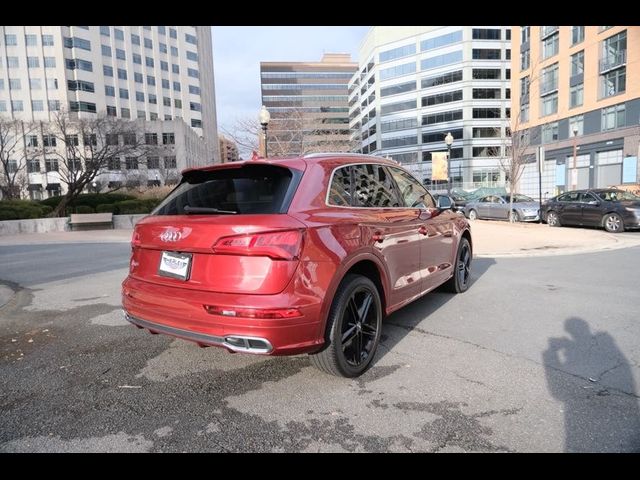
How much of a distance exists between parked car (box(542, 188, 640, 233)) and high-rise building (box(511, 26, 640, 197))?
1769cm

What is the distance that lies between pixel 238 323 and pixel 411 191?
2771 millimetres

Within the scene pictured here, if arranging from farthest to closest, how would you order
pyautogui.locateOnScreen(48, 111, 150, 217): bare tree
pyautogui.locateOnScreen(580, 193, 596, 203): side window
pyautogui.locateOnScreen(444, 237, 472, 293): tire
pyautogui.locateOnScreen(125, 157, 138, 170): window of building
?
pyautogui.locateOnScreen(125, 157, 138, 170): window of building < pyautogui.locateOnScreen(48, 111, 150, 217): bare tree < pyautogui.locateOnScreen(580, 193, 596, 203): side window < pyautogui.locateOnScreen(444, 237, 472, 293): tire

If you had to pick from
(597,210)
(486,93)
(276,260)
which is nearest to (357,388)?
(276,260)

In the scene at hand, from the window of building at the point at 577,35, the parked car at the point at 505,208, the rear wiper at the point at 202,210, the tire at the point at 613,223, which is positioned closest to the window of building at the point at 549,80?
the window of building at the point at 577,35

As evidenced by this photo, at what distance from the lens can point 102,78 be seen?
250ft

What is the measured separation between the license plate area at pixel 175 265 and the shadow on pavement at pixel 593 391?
8.79 ft

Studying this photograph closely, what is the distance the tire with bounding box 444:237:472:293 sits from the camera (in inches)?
240

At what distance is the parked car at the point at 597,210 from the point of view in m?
14.3

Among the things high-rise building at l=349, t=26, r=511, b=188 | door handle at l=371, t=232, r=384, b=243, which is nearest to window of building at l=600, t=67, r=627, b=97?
high-rise building at l=349, t=26, r=511, b=188

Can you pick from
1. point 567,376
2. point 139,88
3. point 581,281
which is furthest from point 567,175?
point 139,88

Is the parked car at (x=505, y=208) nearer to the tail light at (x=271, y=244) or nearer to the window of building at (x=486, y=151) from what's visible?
the tail light at (x=271, y=244)

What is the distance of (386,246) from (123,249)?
10.8 meters

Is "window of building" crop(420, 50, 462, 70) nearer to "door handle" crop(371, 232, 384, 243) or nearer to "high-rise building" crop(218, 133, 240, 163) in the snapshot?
"high-rise building" crop(218, 133, 240, 163)

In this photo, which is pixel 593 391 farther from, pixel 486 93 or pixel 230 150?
pixel 486 93
